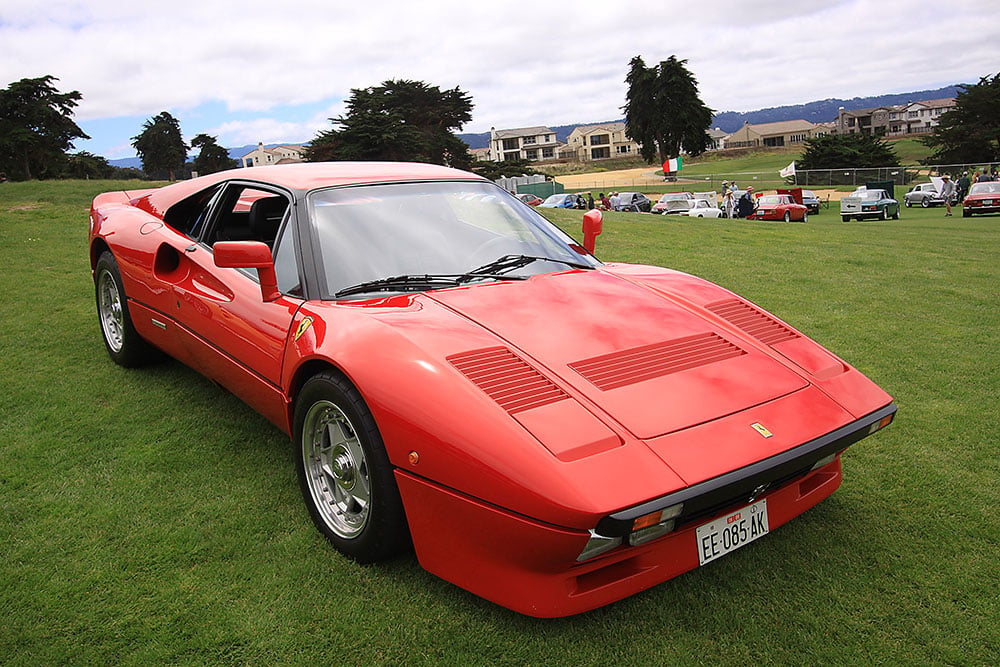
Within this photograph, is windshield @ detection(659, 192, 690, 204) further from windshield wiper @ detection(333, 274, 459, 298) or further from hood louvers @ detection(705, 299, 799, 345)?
windshield wiper @ detection(333, 274, 459, 298)

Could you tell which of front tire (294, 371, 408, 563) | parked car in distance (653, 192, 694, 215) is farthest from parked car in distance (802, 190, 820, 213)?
front tire (294, 371, 408, 563)

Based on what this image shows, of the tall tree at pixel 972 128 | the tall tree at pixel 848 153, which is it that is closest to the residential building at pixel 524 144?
the tall tree at pixel 848 153

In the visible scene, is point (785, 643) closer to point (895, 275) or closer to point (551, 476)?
point (551, 476)

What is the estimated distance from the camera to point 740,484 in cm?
195

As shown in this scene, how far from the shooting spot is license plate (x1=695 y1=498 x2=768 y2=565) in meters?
2.12

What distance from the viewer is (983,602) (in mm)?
2172

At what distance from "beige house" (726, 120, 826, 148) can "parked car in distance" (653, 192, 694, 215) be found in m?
88.3

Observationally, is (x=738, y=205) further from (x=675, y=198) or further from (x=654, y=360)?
(x=654, y=360)

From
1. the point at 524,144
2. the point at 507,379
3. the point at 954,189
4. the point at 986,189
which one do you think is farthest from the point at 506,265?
the point at 524,144

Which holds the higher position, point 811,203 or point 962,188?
point 811,203

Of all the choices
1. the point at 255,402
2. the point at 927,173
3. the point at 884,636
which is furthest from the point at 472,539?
the point at 927,173

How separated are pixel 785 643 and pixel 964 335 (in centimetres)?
426

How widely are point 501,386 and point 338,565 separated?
3.07ft

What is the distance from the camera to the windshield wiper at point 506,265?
292cm
